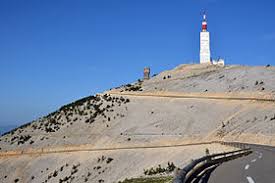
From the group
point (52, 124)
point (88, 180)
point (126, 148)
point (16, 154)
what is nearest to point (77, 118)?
point (52, 124)

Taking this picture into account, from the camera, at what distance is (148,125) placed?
2719 inches

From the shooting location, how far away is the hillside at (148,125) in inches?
2080

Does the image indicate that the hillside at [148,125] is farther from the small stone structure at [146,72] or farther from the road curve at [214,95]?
the small stone structure at [146,72]

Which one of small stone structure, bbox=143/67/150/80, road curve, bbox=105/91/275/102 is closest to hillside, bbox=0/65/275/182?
road curve, bbox=105/91/275/102

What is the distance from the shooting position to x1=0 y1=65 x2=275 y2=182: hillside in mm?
52844

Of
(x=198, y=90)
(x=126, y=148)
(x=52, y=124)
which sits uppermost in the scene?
(x=198, y=90)

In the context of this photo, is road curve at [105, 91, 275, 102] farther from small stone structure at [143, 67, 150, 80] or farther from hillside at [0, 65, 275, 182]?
small stone structure at [143, 67, 150, 80]

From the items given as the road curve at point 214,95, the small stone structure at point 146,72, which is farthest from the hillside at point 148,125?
the small stone structure at point 146,72

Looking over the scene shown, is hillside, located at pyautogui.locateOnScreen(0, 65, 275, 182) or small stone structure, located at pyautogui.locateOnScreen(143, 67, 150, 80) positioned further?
small stone structure, located at pyautogui.locateOnScreen(143, 67, 150, 80)

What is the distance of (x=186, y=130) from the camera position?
64312 millimetres

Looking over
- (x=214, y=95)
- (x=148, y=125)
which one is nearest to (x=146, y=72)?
(x=214, y=95)

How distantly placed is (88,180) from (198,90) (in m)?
37.8

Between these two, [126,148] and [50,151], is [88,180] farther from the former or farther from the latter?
[50,151]

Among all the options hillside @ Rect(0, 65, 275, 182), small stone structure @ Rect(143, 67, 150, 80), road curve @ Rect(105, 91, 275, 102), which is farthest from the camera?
small stone structure @ Rect(143, 67, 150, 80)
